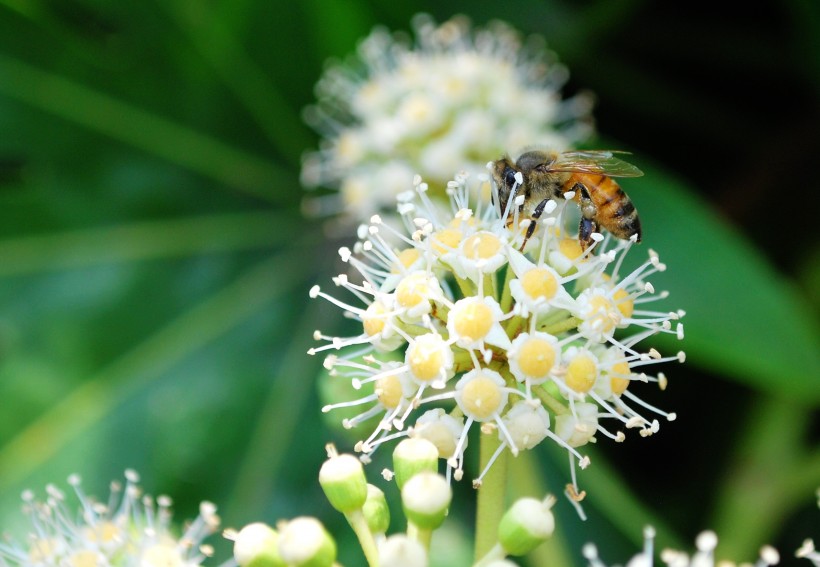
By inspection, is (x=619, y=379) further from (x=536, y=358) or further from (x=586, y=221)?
(x=586, y=221)

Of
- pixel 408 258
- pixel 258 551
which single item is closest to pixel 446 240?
pixel 408 258

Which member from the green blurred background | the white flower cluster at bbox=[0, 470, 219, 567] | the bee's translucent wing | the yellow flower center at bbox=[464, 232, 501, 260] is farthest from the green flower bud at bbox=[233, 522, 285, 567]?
the green blurred background

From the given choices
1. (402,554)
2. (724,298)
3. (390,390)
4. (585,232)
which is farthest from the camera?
(724,298)

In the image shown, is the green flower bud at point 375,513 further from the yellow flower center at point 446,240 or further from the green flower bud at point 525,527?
the yellow flower center at point 446,240

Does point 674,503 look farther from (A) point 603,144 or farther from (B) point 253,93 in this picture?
(B) point 253,93

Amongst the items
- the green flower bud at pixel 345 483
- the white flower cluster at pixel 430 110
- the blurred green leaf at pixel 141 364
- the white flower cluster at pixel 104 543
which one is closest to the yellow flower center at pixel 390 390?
the green flower bud at pixel 345 483

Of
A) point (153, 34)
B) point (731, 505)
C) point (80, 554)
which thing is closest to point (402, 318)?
point (80, 554)
